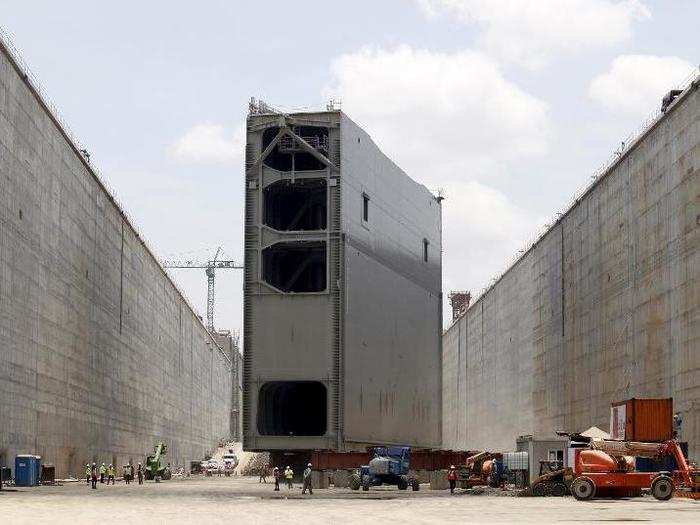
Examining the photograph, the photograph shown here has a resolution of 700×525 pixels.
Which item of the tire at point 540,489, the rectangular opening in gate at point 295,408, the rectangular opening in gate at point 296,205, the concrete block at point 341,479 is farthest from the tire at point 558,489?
the rectangular opening in gate at point 296,205

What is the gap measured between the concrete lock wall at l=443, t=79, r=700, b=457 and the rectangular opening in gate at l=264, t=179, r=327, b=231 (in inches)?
818

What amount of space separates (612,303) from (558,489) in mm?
32658

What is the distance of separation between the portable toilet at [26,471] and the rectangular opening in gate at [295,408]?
44.9 ft

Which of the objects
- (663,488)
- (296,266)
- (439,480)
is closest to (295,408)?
(296,266)

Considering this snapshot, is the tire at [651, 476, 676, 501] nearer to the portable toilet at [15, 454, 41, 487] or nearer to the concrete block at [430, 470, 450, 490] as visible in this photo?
the concrete block at [430, 470, 450, 490]

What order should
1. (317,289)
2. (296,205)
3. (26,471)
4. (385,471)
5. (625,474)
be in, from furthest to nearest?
1. (317,289)
2. (296,205)
3. (26,471)
4. (385,471)
5. (625,474)

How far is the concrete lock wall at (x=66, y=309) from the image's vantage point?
224 feet

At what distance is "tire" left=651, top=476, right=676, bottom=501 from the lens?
44.1 metres

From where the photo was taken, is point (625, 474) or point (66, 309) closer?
point (625, 474)

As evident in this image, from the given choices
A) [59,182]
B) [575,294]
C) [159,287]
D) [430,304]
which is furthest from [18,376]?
[159,287]

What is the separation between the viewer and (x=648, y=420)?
5128 centimetres

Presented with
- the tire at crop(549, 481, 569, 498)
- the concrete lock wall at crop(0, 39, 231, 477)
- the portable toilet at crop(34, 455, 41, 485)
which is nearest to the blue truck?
the tire at crop(549, 481, 569, 498)

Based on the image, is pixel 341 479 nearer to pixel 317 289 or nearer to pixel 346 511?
pixel 317 289

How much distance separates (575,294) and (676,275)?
27878mm
